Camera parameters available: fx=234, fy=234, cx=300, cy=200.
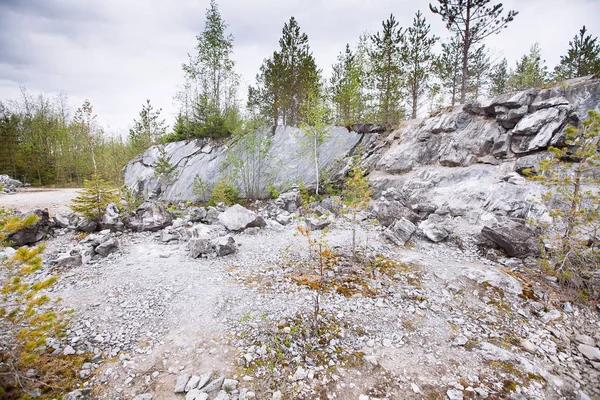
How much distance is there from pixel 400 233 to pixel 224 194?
13203mm

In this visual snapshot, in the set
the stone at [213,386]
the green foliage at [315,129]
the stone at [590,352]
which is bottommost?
the stone at [590,352]

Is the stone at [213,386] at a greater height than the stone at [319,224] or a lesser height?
lesser

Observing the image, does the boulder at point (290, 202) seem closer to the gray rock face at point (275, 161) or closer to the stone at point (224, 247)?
the gray rock face at point (275, 161)

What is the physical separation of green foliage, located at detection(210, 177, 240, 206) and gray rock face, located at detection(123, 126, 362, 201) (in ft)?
3.85

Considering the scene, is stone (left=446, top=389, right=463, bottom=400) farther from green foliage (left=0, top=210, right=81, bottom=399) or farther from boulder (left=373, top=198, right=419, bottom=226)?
boulder (left=373, top=198, right=419, bottom=226)

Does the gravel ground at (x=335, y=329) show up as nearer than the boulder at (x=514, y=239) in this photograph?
Yes

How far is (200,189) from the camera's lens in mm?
19938

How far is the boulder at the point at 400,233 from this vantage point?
957 centimetres

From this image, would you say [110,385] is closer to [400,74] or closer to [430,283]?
[430,283]

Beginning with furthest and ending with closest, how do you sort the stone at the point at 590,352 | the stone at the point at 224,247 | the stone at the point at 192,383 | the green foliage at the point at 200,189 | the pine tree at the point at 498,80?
the pine tree at the point at 498,80 → the green foliage at the point at 200,189 → the stone at the point at 224,247 → the stone at the point at 590,352 → the stone at the point at 192,383

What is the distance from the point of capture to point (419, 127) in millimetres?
18938

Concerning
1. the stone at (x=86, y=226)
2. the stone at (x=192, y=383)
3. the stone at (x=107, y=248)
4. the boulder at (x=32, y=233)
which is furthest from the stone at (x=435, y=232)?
the boulder at (x=32, y=233)

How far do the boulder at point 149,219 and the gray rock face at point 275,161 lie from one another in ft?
27.0

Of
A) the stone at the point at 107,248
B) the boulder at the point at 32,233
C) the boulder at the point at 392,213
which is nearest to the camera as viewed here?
the stone at the point at 107,248
